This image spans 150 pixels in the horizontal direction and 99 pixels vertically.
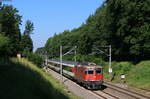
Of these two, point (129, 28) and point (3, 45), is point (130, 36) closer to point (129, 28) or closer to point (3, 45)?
point (129, 28)

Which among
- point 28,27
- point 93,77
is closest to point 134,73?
point 93,77

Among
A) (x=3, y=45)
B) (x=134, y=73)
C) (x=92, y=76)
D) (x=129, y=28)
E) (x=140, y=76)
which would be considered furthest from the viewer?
(x=129, y=28)

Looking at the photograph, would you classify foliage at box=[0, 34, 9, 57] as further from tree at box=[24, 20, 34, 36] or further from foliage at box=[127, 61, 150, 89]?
tree at box=[24, 20, 34, 36]

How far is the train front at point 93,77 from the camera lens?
4572cm

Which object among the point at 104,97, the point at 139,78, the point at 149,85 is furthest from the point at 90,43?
the point at 104,97

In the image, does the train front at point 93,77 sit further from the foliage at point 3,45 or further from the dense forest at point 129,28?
the dense forest at point 129,28

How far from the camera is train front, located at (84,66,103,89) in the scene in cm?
4572

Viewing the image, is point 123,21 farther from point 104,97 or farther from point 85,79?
point 104,97

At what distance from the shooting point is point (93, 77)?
Answer: 45938 millimetres

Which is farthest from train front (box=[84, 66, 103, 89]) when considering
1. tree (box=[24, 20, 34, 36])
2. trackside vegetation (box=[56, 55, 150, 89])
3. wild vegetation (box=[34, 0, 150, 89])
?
tree (box=[24, 20, 34, 36])

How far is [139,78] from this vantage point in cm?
5403

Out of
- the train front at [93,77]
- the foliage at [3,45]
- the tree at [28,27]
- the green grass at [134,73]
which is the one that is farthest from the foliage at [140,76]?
the tree at [28,27]

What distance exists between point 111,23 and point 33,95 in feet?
188

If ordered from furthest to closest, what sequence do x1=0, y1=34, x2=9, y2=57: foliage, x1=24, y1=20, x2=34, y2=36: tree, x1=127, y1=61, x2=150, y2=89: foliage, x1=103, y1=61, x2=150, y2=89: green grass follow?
x1=24, y1=20, x2=34, y2=36: tree → x1=103, y1=61, x2=150, y2=89: green grass → x1=127, y1=61, x2=150, y2=89: foliage → x1=0, y1=34, x2=9, y2=57: foliage
